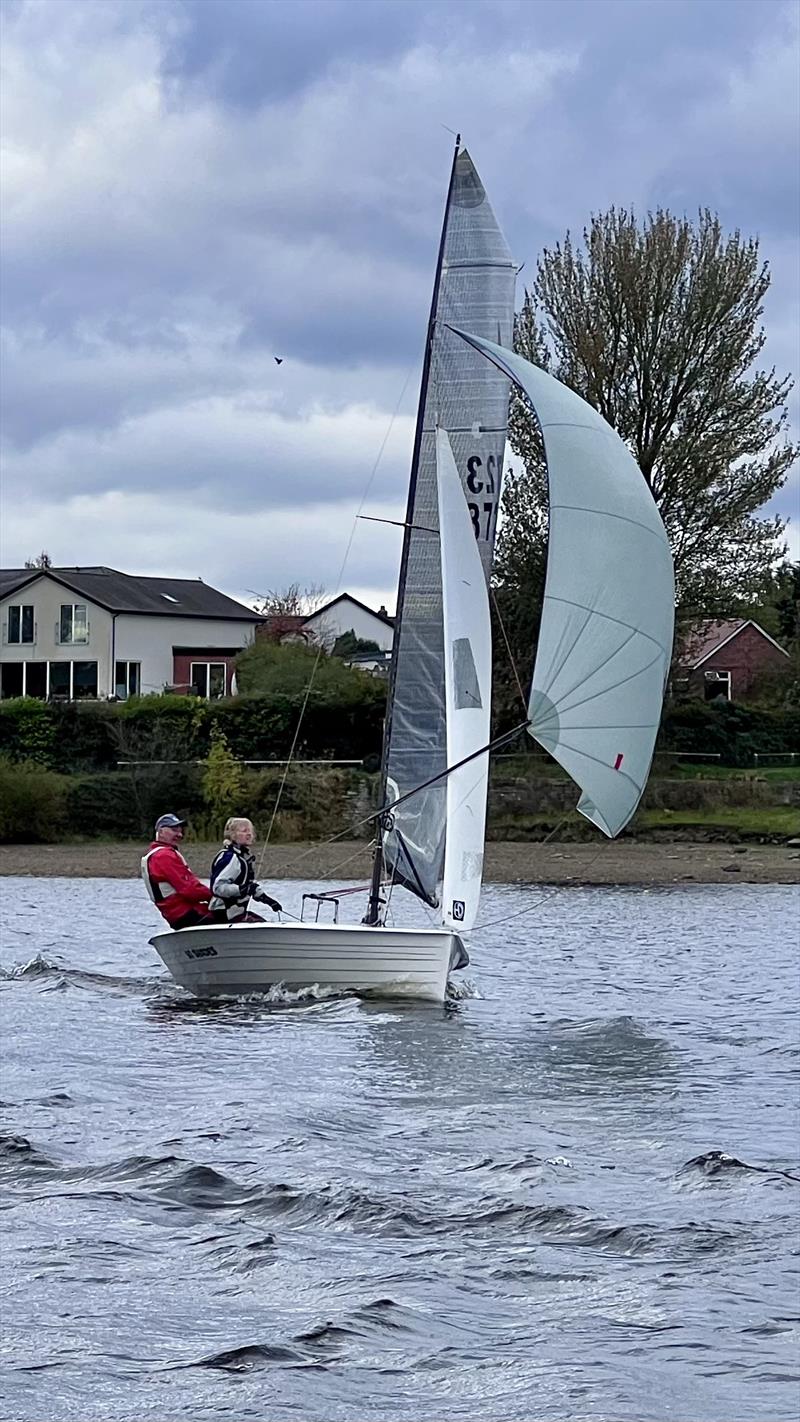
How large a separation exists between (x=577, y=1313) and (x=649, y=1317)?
11.9 inches

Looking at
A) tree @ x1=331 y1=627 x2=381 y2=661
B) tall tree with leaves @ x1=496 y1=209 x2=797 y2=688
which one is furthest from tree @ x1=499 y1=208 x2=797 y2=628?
tree @ x1=331 y1=627 x2=381 y2=661

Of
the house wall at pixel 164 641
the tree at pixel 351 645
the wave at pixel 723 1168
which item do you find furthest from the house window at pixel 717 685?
the wave at pixel 723 1168

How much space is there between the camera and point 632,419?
150 ft

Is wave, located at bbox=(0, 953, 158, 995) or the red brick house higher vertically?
the red brick house

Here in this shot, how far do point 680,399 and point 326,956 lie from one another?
31810mm

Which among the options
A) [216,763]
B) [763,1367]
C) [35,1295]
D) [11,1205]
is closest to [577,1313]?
[763,1367]

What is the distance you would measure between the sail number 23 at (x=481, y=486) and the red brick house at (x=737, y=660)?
35.8m

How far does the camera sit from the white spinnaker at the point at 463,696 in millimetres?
17438

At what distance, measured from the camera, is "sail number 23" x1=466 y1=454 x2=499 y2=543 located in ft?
61.7

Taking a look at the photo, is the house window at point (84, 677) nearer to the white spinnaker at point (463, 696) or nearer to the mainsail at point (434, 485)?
the mainsail at point (434, 485)

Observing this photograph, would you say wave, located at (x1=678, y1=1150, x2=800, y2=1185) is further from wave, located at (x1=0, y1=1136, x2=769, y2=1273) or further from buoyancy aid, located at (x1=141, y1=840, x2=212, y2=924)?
buoyancy aid, located at (x1=141, y1=840, x2=212, y2=924)

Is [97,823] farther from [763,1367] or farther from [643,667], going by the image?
[763,1367]

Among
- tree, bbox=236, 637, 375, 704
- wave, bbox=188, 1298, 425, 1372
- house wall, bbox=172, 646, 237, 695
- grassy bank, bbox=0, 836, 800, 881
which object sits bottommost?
wave, bbox=188, 1298, 425, 1372

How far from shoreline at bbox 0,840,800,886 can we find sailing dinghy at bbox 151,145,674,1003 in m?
19.7
